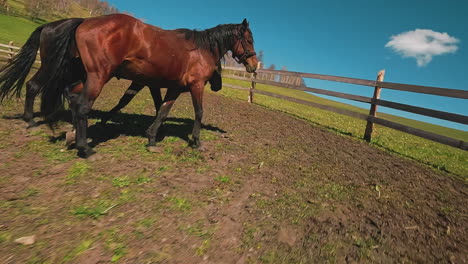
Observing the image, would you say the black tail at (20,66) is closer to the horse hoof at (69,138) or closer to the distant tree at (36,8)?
the horse hoof at (69,138)

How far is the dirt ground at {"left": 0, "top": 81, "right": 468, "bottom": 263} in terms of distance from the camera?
222cm

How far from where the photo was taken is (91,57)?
3.57 m

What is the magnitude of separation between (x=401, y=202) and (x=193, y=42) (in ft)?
14.4

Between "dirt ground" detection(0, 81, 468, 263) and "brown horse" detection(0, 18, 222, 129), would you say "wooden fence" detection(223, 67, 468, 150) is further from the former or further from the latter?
"brown horse" detection(0, 18, 222, 129)

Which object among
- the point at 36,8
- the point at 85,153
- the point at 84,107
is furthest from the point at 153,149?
the point at 36,8

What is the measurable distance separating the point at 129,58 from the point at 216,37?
1843 millimetres

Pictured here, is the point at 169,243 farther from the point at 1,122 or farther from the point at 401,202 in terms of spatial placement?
the point at 1,122

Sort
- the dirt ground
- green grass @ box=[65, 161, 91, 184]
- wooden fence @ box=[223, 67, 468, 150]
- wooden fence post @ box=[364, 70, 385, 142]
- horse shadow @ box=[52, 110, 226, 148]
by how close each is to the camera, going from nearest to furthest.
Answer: the dirt ground < green grass @ box=[65, 161, 91, 184] < horse shadow @ box=[52, 110, 226, 148] < wooden fence @ box=[223, 67, 468, 150] < wooden fence post @ box=[364, 70, 385, 142]

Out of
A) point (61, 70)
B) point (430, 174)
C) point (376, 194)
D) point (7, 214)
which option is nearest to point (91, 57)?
point (61, 70)

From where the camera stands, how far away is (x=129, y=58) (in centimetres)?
391

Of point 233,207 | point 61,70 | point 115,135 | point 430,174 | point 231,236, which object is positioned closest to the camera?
point 231,236

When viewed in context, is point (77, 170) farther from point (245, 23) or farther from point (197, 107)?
point (245, 23)

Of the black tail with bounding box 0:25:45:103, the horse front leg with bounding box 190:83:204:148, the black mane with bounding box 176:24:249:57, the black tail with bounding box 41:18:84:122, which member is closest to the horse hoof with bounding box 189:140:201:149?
the horse front leg with bounding box 190:83:204:148

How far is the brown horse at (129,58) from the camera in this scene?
3.62m
